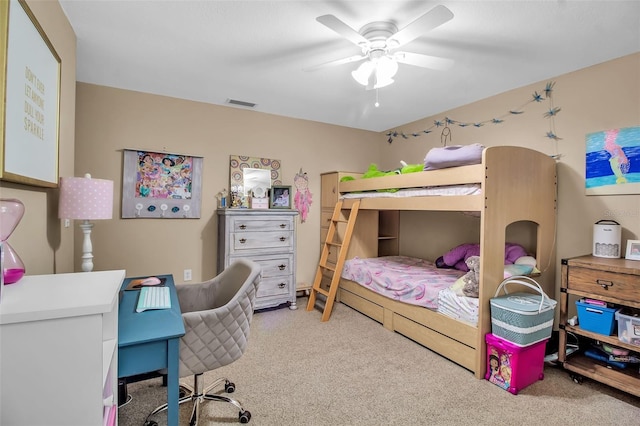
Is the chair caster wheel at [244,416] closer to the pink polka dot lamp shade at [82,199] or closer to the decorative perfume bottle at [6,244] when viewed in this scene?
Result: the decorative perfume bottle at [6,244]

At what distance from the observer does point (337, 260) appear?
3705 millimetres

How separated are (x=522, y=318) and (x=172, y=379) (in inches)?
80.4

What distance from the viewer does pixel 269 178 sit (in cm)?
387

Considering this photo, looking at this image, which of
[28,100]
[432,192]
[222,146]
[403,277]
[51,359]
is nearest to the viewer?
[51,359]

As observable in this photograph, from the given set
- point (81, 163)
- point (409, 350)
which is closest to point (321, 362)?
point (409, 350)

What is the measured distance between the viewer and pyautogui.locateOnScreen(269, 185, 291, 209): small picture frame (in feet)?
12.4

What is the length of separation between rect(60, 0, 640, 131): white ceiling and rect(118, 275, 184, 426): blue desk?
5.81 ft

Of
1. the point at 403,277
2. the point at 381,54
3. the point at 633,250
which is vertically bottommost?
the point at 403,277

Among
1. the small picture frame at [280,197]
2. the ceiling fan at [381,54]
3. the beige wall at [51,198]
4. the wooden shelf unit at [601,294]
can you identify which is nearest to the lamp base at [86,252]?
the beige wall at [51,198]

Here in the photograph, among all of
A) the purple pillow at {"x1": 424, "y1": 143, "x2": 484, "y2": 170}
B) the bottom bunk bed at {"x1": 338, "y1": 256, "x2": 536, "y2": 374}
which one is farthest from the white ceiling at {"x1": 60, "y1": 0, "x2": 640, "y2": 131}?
the bottom bunk bed at {"x1": 338, "y1": 256, "x2": 536, "y2": 374}

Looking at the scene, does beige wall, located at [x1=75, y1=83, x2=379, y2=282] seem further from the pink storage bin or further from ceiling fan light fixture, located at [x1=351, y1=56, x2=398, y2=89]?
the pink storage bin

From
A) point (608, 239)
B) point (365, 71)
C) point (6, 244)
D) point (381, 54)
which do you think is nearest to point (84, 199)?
point (6, 244)

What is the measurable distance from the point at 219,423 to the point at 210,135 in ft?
9.37

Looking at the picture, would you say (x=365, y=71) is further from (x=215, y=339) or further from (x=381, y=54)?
(x=215, y=339)
